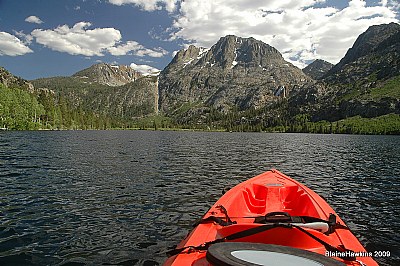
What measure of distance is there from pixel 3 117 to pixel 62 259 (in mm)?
139826

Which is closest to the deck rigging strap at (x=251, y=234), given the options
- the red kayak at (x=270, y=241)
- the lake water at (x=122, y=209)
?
the red kayak at (x=270, y=241)

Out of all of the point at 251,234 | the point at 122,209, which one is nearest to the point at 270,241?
the point at 251,234

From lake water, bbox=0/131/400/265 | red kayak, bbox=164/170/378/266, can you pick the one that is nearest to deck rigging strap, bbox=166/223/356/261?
red kayak, bbox=164/170/378/266

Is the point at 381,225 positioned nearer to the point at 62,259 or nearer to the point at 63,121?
the point at 62,259

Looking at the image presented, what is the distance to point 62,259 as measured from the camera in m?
10.1

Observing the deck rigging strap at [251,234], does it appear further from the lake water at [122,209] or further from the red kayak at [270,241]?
the lake water at [122,209]

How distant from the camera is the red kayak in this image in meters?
5.34

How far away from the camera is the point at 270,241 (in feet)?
24.1

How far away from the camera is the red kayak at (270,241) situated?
5.34 meters

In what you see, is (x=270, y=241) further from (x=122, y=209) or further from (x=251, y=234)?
(x=122, y=209)

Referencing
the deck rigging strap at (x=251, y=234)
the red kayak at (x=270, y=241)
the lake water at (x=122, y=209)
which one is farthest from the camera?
the lake water at (x=122, y=209)

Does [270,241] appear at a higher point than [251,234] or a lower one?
lower

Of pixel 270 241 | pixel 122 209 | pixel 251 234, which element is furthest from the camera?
pixel 122 209

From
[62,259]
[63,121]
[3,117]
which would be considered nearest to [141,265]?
[62,259]
